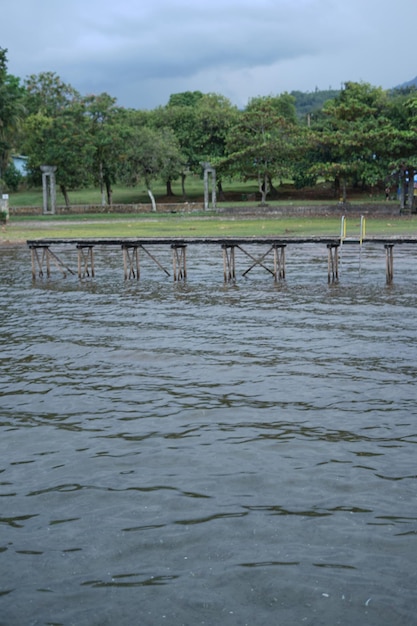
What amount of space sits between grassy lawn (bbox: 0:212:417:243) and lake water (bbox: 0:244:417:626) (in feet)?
92.9

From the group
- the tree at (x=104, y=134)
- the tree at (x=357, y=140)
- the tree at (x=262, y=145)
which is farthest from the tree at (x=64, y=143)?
the tree at (x=357, y=140)

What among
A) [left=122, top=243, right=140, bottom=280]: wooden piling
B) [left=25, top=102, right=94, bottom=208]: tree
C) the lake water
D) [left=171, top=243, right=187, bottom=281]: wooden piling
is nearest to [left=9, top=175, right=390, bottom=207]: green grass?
[left=25, top=102, right=94, bottom=208]: tree

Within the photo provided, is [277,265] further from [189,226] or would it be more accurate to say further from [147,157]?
[147,157]

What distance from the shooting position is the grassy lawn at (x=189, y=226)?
172 feet

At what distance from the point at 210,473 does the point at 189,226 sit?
49411mm

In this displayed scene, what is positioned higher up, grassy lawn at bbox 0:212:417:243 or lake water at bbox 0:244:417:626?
grassy lawn at bbox 0:212:417:243

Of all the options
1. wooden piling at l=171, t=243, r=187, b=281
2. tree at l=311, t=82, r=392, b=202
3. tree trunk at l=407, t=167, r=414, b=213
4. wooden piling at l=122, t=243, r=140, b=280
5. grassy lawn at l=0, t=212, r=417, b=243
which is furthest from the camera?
tree at l=311, t=82, r=392, b=202

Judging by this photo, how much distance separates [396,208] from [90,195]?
43.9 meters

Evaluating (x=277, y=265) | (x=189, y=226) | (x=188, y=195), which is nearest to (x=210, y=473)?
(x=277, y=265)

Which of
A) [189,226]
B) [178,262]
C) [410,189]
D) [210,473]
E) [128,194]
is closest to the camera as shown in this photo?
[210,473]

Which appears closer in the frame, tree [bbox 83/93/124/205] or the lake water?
the lake water

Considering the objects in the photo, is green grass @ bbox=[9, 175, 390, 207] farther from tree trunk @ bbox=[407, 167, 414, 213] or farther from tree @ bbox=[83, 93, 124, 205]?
tree trunk @ bbox=[407, 167, 414, 213]

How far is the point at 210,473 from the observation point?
39.1 feet

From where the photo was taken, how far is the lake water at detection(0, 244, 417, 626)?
8.63 metres
